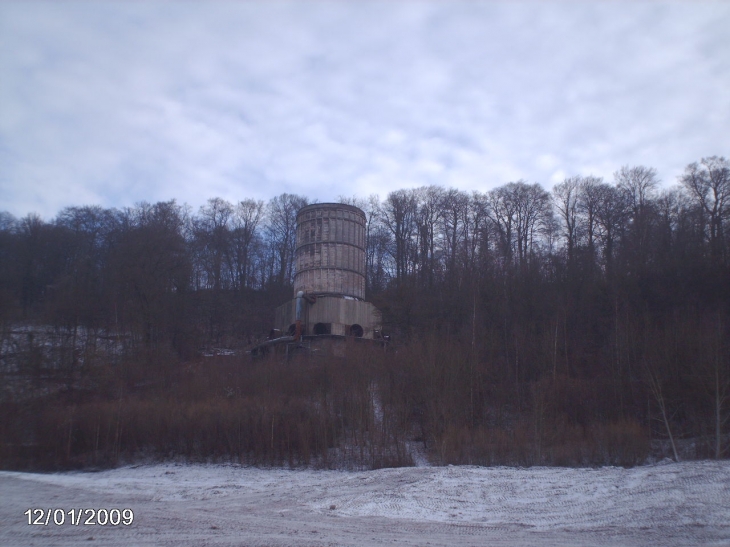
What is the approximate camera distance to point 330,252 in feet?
109

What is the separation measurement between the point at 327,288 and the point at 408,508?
70.7ft

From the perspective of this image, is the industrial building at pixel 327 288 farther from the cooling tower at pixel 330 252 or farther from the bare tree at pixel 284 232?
the bare tree at pixel 284 232

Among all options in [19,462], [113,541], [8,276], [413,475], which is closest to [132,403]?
[19,462]

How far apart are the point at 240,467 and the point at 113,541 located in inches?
460

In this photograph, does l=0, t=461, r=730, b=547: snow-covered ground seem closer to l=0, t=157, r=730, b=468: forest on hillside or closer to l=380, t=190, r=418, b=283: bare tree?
l=0, t=157, r=730, b=468: forest on hillside

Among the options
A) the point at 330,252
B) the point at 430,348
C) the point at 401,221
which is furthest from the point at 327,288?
the point at 401,221

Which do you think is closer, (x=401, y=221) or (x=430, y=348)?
(x=430, y=348)

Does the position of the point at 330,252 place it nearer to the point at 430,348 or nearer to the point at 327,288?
the point at 327,288

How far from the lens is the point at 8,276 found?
42625 mm

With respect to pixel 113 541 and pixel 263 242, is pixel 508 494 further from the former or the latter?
pixel 263 242

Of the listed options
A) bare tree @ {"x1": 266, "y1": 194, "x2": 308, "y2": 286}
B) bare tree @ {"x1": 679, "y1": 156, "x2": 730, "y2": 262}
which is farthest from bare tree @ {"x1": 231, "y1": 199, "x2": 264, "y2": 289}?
bare tree @ {"x1": 679, "y1": 156, "x2": 730, "y2": 262}

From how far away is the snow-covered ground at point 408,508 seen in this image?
9.05 metres

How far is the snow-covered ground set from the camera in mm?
9047

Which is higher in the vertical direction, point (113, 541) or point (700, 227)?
point (700, 227)
